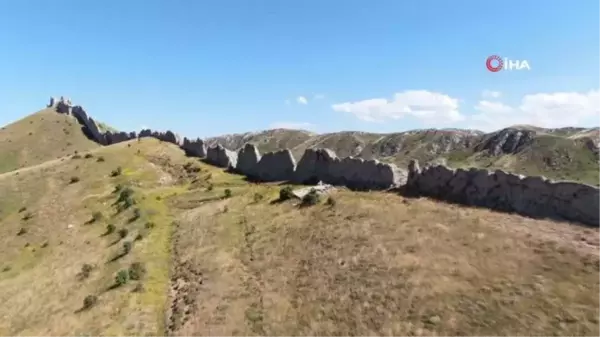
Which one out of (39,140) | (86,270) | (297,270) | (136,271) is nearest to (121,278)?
(136,271)

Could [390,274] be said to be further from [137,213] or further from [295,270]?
[137,213]

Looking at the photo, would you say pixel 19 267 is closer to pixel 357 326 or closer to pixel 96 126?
pixel 357 326

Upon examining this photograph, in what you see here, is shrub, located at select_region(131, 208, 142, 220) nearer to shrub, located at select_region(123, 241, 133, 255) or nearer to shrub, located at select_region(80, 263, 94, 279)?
shrub, located at select_region(123, 241, 133, 255)

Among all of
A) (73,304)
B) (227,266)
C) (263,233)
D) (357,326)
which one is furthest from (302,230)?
(73,304)

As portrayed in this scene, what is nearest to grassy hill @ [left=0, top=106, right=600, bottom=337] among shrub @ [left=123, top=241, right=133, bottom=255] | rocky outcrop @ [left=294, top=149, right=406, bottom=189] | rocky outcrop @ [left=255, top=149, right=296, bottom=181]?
shrub @ [left=123, top=241, right=133, bottom=255]

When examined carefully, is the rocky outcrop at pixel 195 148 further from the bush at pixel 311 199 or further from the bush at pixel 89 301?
the bush at pixel 89 301

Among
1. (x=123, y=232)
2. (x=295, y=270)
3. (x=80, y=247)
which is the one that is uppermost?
(x=123, y=232)
